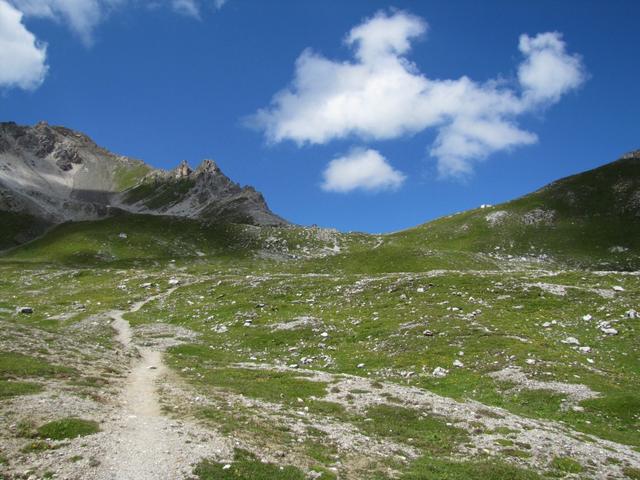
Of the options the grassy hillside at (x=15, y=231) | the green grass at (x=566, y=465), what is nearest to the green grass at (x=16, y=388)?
the green grass at (x=566, y=465)

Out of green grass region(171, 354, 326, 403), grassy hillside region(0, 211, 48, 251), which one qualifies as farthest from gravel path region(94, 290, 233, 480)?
grassy hillside region(0, 211, 48, 251)

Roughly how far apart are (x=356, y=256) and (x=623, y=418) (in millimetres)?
78927

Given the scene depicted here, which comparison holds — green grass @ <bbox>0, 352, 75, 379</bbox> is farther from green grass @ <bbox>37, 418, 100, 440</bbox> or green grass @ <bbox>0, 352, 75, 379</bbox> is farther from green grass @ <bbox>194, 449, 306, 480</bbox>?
green grass @ <bbox>194, 449, 306, 480</bbox>

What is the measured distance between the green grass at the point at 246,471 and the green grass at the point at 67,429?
18.9 feet

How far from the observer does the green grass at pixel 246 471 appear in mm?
16302

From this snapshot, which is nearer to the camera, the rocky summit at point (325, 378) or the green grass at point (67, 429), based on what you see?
the rocky summit at point (325, 378)

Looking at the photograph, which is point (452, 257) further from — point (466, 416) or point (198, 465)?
point (198, 465)

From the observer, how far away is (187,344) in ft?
148

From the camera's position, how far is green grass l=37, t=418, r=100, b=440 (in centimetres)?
1853

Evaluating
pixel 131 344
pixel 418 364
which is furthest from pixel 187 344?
pixel 418 364

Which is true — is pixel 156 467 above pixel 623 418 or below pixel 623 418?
above

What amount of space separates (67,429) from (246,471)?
26.4 feet

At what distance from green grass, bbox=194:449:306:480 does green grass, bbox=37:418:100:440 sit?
576cm

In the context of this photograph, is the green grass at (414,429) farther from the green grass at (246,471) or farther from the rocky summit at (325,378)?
the green grass at (246,471)
